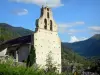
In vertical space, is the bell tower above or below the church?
above

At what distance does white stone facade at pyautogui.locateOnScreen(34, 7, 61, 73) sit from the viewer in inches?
2574

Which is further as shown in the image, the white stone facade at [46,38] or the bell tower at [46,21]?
the bell tower at [46,21]

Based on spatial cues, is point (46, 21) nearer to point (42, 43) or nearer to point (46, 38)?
point (46, 38)

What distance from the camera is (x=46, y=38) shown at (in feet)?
221

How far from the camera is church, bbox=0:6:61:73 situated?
214 ft

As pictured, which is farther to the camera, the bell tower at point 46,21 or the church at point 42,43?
the bell tower at point 46,21

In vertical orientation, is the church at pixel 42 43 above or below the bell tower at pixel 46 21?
below

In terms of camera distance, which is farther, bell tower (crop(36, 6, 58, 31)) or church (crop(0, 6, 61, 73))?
bell tower (crop(36, 6, 58, 31))

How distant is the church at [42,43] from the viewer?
214 feet

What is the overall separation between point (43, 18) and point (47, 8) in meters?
2.79

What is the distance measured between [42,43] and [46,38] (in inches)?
68.5

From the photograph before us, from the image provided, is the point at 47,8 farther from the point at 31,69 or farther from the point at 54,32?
the point at 31,69

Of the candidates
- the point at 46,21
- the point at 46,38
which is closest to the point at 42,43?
the point at 46,38

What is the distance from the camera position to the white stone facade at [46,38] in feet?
214
